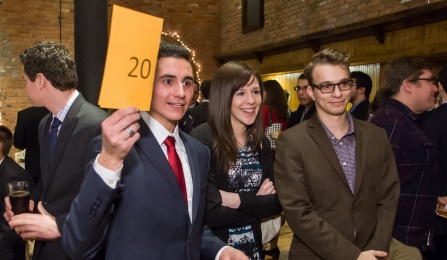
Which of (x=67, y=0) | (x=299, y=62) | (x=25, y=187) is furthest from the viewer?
(x=67, y=0)

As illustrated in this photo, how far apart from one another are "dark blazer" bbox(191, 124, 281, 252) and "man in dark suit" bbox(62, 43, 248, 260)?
1.27 ft

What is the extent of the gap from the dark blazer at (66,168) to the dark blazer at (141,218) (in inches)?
25.3

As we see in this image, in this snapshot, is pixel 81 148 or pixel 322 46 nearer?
pixel 81 148

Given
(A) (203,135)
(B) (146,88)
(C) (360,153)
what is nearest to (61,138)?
(A) (203,135)

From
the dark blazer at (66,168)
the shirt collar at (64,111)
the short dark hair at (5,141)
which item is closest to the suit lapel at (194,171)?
the dark blazer at (66,168)

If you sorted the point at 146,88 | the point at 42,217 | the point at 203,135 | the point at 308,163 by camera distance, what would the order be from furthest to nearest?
the point at 203,135 < the point at 308,163 < the point at 42,217 < the point at 146,88

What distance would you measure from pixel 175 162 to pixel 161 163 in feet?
0.32

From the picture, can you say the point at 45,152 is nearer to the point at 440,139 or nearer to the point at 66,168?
the point at 66,168

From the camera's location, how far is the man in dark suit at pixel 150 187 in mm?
1304

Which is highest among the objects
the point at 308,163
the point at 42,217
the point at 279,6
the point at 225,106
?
the point at 279,6

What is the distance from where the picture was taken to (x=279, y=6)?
30.3ft

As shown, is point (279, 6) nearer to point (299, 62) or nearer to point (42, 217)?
point (299, 62)

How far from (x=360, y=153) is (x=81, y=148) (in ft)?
4.18

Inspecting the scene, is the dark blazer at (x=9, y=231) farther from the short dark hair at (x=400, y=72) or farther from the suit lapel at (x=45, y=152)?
the short dark hair at (x=400, y=72)
